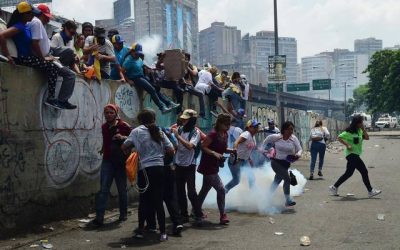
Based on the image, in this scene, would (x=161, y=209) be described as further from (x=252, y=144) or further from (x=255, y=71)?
(x=255, y=71)

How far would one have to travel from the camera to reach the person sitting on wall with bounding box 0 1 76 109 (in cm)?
739

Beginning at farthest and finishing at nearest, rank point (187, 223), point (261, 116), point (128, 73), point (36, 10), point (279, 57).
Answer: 1. point (261, 116)
2. point (279, 57)
3. point (128, 73)
4. point (187, 223)
5. point (36, 10)

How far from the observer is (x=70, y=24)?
8.55 metres

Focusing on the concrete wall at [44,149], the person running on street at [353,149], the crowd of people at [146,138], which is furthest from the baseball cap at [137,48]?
the person running on street at [353,149]

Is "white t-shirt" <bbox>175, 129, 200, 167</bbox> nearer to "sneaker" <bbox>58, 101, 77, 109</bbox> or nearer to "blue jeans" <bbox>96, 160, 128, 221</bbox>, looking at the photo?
"blue jeans" <bbox>96, 160, 128, 221</bbox>

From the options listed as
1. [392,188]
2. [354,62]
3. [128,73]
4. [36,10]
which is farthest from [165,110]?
[354,62]

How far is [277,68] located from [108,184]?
43.6 ft

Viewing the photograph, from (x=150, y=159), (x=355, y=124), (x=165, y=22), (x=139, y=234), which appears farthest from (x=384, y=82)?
(x=139, y=234)

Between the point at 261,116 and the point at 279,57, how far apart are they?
2.90 metres

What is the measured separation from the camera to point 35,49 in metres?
7.57

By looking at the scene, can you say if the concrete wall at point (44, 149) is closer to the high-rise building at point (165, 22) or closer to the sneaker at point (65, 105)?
the sneaker at point (65, 105)

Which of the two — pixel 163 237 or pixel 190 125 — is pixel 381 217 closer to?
pixel 190 125

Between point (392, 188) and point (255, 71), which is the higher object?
point (255, 71)

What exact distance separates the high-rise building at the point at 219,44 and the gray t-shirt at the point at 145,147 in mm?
114875
